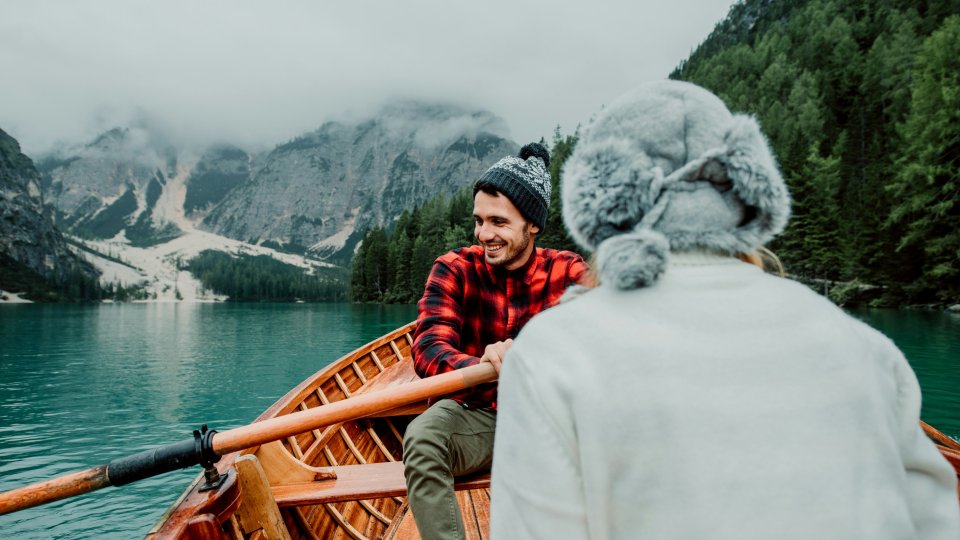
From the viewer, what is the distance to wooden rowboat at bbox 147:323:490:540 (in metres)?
2.74

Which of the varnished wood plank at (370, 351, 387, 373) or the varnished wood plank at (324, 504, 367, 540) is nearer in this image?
the varnished wood plank at (324, 504, 367, 540)

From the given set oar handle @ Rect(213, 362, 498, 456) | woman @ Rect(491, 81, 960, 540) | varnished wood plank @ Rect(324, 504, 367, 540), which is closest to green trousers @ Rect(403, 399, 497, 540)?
oar handle @ Rect(213, 362, 498, 456)

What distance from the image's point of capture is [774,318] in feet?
3.09

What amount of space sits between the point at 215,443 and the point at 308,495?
2.03 feet

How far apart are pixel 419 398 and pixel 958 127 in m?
34.2

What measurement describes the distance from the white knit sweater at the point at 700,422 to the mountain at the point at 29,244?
153173mm

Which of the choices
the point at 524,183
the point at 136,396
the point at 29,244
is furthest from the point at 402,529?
the point at 29,244

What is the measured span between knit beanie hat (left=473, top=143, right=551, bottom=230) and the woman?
2286mm

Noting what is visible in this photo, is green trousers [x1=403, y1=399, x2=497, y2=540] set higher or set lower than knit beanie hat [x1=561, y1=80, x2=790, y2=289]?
lower

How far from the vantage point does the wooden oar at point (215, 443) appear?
2.74 m

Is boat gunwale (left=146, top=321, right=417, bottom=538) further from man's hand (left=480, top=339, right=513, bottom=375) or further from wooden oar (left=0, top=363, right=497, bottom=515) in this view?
man's hand (left=480, top=339, right=513, bottom=375)

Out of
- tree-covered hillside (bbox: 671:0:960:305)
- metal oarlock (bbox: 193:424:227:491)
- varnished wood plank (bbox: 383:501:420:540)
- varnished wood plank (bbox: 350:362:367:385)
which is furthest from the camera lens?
tree-covered hillside (bbox: 671:0:960:305)

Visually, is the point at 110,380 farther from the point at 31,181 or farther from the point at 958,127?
the point at 31,181

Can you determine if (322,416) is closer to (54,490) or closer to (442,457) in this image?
(442,457)
